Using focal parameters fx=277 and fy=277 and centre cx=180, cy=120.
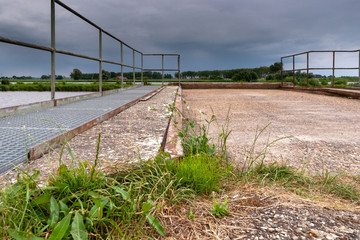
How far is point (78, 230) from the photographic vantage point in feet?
2.31

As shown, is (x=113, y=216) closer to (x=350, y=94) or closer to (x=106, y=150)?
(x=106, y=150)

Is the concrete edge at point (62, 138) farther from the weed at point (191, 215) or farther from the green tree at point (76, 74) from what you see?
the green tree at point (76, 74)

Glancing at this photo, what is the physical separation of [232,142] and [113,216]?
1.57 metres

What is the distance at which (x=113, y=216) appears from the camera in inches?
34.4

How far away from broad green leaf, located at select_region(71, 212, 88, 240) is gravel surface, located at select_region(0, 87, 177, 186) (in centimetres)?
28

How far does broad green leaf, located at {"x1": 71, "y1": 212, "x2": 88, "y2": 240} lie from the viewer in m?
0.71

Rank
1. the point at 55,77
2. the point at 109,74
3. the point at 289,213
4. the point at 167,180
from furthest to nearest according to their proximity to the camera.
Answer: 1. the point at 109,74
2. the point at 55,77
3. the point at 167,180
4. the point at 289,213

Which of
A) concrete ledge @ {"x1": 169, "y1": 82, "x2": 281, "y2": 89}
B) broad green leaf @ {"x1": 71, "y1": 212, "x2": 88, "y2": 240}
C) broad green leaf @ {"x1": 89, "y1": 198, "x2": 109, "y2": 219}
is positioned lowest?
broad green leaf @ {"x1": 71, "y1": 212, "x2": 88, "y2": 240}

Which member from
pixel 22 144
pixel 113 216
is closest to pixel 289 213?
pixel 113 216

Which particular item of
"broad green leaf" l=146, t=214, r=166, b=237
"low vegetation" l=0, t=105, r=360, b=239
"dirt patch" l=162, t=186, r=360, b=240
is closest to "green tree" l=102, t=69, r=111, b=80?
"low vegetation" l=0, t=105, r=360, b=239

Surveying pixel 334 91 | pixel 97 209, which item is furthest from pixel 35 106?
pixel 334 91

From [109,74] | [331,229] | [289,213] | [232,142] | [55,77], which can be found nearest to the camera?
[331,229]

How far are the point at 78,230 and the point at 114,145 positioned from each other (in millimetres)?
842

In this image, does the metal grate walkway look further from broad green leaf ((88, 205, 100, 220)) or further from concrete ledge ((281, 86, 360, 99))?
concrete ledge ((281, 86, 360, 99))
